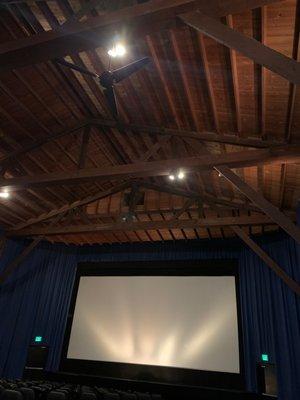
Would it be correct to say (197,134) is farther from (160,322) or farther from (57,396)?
(160,322)

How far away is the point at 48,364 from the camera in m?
9.48

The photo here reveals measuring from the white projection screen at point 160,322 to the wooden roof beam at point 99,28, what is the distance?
7581mm

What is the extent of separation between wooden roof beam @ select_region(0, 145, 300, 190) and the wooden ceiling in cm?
2

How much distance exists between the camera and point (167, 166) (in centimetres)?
493

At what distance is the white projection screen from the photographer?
834 centimetres

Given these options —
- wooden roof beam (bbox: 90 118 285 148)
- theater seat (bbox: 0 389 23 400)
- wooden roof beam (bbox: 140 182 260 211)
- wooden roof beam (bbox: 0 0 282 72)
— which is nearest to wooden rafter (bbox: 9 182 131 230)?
wooden roof beam (bbox: 140 182 260 211)

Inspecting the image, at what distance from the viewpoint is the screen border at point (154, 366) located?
8023 mm

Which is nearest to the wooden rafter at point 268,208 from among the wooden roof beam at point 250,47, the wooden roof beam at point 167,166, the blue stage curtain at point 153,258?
the wooden roof beam at point 167,166

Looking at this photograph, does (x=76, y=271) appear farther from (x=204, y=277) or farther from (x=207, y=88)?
(x=207, y=88)

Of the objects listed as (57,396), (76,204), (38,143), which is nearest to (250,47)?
(57,396)

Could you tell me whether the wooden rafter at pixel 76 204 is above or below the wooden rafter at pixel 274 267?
above

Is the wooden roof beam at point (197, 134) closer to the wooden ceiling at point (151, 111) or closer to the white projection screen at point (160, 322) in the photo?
the wooden ceiling at point (151, 111)

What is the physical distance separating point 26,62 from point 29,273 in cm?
871

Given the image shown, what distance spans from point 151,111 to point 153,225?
2.84 metres
